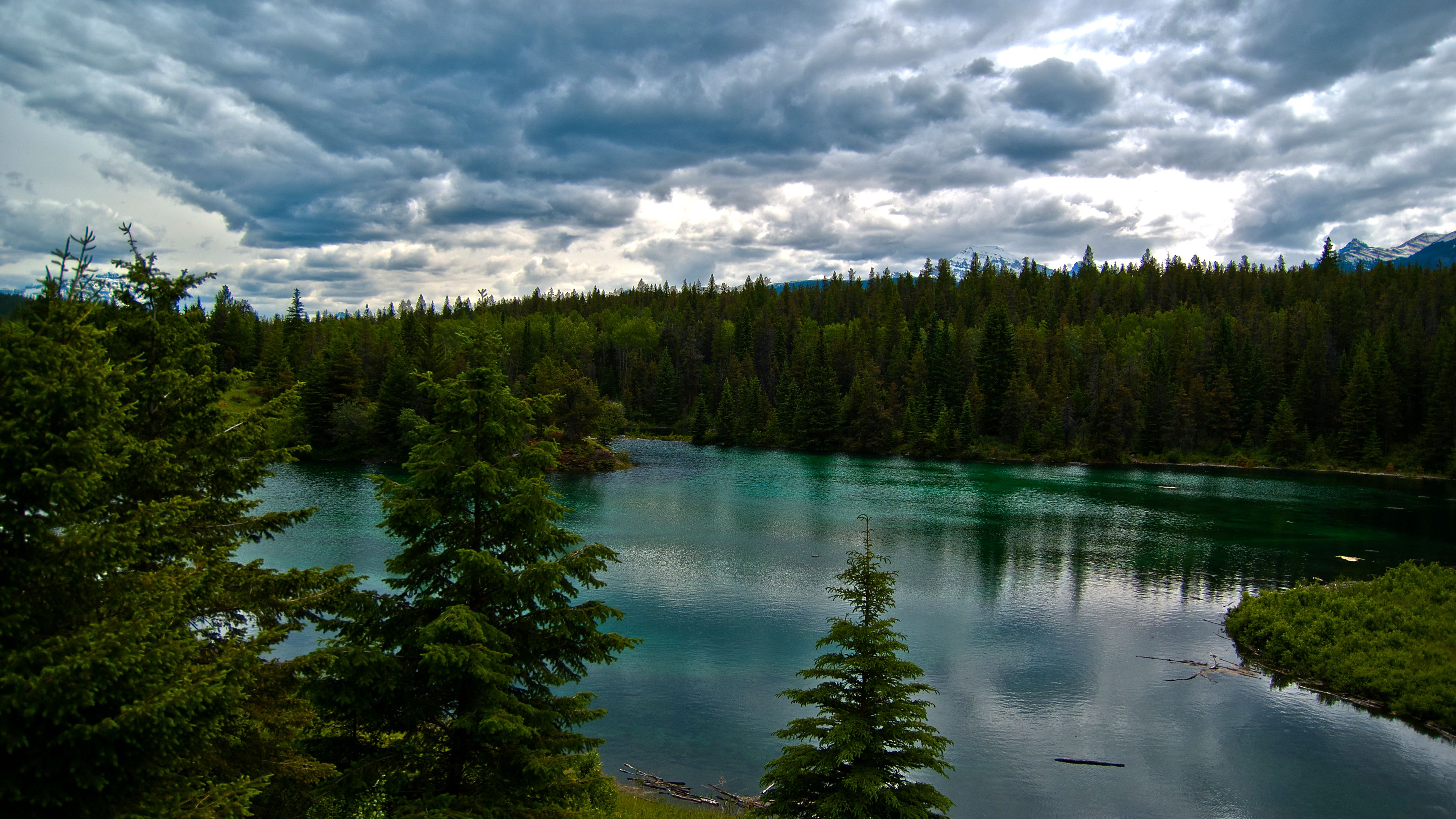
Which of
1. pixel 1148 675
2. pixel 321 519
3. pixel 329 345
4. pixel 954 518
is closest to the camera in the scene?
pixel 1148 675

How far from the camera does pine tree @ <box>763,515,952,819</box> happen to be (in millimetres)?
11414

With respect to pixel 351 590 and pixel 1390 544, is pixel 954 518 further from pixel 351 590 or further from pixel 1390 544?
pixel 351 590

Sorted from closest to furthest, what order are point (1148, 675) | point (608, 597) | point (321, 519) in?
point (1148, 675)
point (608, 597)
point (321, 519)

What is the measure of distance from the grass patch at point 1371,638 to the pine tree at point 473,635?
26.9 m

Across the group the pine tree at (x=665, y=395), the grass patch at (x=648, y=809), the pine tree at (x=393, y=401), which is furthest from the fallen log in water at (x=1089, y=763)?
the pine tree at (x=665, y=395)

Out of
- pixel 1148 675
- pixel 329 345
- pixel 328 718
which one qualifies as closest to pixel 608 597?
pixel 1148 675

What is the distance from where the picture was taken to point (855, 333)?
13725 centimetres

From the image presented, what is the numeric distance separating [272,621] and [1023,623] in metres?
28.9

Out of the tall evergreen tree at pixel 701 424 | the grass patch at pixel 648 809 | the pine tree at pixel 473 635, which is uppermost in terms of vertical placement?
the pine tree at pixel 473 635

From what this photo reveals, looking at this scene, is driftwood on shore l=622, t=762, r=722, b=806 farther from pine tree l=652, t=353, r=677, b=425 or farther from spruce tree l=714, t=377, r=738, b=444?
pine tree l=652, t=353, r=677, b=425

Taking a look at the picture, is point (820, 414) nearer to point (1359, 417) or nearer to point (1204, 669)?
point (1359, 417)

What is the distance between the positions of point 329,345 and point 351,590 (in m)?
112

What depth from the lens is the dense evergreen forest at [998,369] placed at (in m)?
91.1

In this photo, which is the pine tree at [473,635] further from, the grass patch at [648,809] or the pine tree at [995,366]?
the pine tree at [995,366]
